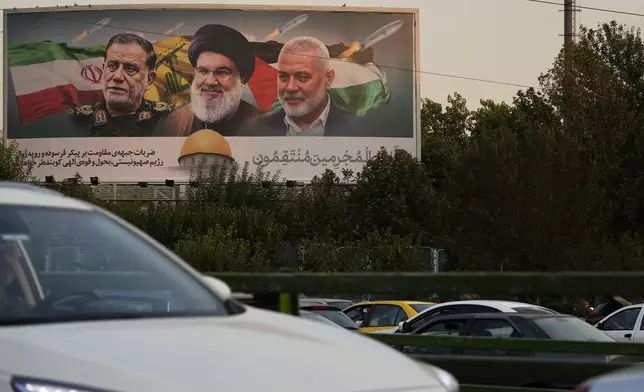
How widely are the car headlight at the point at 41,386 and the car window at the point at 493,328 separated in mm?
10571

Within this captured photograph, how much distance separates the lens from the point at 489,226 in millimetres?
41156

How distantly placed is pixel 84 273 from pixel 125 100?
72.6 metres

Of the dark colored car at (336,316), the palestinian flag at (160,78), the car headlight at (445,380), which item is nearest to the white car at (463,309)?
the dark colored car at (336,316)

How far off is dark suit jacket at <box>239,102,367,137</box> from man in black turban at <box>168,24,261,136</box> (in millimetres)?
642

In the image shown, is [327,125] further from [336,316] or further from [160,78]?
[336,316]

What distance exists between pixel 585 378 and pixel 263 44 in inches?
2745

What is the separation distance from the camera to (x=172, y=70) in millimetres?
75688

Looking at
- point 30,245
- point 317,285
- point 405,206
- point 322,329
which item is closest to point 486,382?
point 317,285

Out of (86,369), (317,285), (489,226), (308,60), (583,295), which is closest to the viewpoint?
(86,369)

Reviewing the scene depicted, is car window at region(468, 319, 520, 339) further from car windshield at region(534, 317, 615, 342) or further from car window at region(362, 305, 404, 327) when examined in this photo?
car window at region(362, 305, 404, 327)

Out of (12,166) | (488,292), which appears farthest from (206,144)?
(488,292)

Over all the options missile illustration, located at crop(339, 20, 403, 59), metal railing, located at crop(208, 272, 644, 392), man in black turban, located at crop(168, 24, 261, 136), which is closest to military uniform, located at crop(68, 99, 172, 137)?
man in black turban, located at crop(168, 24, 261, 136)

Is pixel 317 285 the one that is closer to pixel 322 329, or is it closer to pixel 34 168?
pixel 322 329

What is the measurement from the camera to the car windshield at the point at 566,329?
13.1 meters
